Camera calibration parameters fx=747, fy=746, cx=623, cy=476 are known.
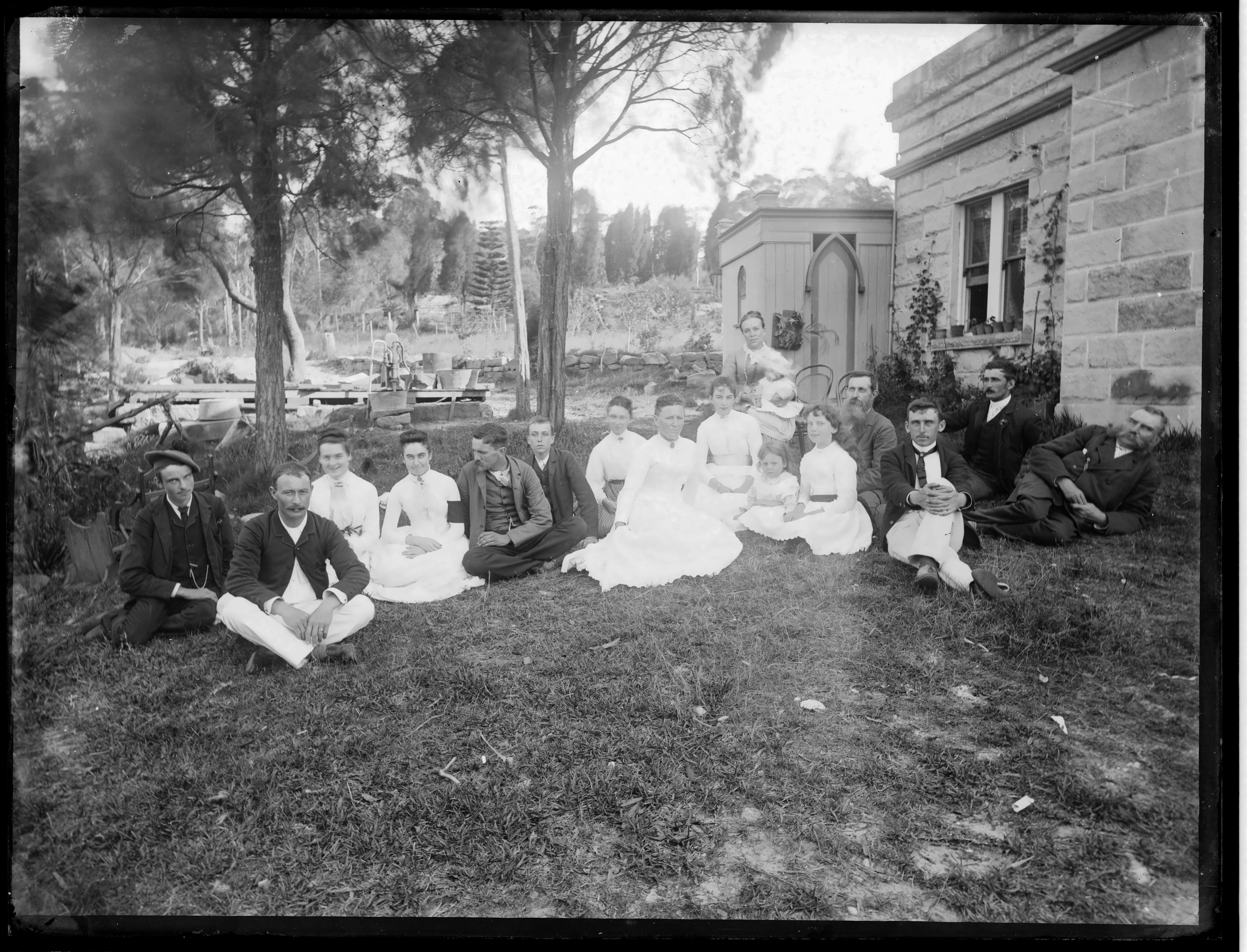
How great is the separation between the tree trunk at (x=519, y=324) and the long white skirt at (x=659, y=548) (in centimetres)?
55

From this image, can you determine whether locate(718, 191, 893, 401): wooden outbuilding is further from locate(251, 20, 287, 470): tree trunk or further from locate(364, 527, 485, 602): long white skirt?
locate(251, 20, 287, 470): tree trunk

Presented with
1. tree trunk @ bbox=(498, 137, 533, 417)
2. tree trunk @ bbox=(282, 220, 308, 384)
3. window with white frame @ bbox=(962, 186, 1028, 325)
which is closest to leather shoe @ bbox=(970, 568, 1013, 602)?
window with white frame @ bbox=(962, 186, 1028, 325)

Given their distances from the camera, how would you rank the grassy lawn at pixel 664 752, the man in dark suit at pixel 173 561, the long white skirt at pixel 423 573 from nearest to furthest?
1. the grassy lawn at pixel 664 752
2. the man in dark suit at pixel 173 561
3. the long white skirt at pixel 423 573

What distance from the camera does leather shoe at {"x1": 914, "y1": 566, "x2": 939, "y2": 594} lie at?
255 cm

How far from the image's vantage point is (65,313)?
8.14 ft

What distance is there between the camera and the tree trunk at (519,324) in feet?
8.82

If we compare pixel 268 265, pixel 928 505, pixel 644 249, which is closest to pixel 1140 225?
pixel 928 505

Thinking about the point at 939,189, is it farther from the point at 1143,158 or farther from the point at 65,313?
the point at 65,313

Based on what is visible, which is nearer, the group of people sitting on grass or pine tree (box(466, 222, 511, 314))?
the group of people sitting on grass

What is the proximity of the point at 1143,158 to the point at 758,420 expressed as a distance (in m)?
1.50

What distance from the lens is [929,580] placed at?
255 cm

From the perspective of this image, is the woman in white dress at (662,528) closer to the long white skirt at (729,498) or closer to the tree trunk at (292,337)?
the long white skirt at (729,498)

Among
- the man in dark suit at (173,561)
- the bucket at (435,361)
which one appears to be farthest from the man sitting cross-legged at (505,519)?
the man in dark suit at (173,561)

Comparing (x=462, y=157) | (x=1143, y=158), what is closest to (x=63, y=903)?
(x=462, y=157)
